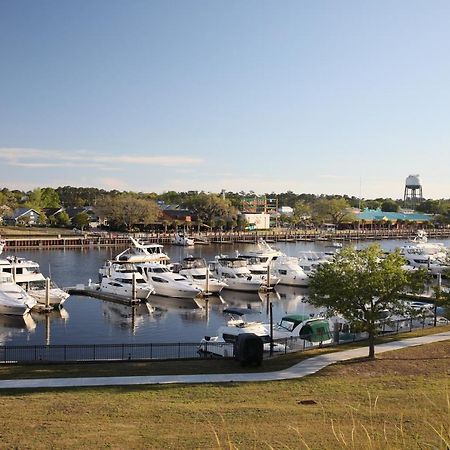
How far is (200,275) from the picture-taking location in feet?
214

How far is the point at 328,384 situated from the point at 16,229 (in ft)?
416

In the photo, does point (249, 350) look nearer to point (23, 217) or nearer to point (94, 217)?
point (23, 217)

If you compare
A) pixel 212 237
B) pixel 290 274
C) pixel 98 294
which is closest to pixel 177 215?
pixel 212 237

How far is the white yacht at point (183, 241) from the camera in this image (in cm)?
12550

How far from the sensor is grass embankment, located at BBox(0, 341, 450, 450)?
1501 centimetres

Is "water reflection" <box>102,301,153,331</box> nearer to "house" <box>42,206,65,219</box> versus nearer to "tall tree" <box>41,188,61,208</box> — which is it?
"house" <box>42,206,65,219</box>

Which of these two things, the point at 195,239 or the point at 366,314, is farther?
the point at 195,239

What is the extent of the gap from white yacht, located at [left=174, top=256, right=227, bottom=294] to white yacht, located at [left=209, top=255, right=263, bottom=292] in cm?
137

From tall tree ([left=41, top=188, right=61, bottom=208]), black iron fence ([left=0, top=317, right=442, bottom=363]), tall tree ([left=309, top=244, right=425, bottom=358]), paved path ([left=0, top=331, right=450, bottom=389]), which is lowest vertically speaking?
black iron fence ([left=0, top=317, right=442, bottom=363])

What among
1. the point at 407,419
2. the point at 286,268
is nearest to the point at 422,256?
the point at 286,268

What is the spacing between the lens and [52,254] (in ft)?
334

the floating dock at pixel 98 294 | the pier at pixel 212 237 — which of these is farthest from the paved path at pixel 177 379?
the pier at pixel 212 237

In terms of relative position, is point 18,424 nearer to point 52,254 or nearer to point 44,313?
point 44,313

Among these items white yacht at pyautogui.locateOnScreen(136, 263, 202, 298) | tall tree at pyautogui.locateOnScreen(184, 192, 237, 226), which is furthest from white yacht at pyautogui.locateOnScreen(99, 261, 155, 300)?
tall tree at pyautogui.locateOnScreen(184, 192, 237, 226)
